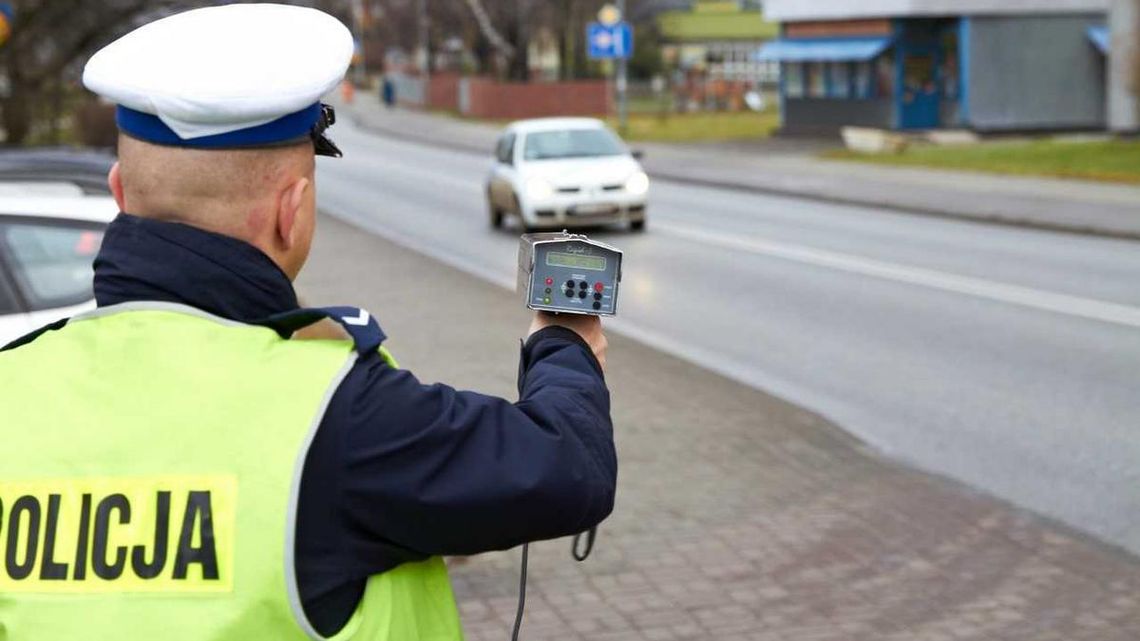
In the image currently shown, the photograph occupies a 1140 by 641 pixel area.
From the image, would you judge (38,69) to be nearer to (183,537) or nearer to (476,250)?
(476,250)

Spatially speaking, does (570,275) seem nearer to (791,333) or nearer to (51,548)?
(51,548)

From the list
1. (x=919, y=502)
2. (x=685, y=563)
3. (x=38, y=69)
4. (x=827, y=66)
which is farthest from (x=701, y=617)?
(x=827, y=66)

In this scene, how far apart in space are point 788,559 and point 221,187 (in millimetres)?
4661

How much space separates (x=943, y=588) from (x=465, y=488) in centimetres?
435

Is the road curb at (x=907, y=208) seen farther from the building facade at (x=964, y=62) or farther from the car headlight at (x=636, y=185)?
the building facade at (x=964, y=62)

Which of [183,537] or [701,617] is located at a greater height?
[183,537]

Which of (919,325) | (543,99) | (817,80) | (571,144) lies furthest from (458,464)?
(543,99)

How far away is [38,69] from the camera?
31.4 metres

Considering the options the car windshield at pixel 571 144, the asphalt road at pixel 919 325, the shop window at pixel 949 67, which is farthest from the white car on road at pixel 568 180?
the shop window at pixel 949 67

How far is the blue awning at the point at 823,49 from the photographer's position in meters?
44.3

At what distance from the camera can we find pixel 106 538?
1935 mm

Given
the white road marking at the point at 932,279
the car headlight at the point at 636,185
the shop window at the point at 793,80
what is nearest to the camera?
the white road marking at the point at 932,279

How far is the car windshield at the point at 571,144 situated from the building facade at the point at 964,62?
21127 mm

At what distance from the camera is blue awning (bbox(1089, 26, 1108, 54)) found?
1647 inches
